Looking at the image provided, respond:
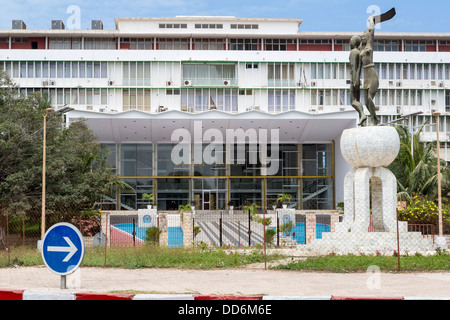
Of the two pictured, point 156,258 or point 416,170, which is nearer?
point 156,258

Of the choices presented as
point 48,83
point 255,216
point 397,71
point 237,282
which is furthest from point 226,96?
point 237,282

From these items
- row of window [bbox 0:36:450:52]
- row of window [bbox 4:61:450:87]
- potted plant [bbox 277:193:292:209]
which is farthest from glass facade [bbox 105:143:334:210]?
row of window [bbox 0:36:450:52]

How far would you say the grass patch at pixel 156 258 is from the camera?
14133mm

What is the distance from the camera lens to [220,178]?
51594 millimetres

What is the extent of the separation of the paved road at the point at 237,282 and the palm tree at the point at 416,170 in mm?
19912

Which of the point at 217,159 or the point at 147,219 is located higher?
the point at 217,159

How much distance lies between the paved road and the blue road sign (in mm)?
870

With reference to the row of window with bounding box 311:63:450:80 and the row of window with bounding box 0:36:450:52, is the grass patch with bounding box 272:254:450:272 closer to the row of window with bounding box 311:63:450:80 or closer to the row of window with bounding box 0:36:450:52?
the row of window with bounding box 311:63:450:80

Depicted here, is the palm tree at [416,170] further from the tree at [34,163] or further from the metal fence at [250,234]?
the tree at [34,163]

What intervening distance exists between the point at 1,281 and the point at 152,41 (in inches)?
1925

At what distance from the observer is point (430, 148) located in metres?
33.3

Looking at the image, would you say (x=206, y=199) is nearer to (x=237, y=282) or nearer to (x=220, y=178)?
(x=220, y=178)

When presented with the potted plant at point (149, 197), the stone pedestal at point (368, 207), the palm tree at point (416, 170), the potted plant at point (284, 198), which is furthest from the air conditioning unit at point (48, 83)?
the stone pedestal at point (368, 207)
